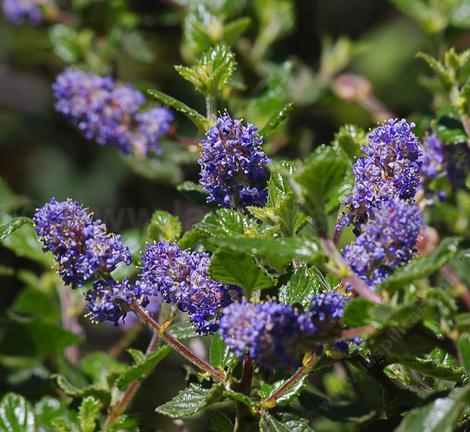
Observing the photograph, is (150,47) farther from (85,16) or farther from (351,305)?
(351,305)

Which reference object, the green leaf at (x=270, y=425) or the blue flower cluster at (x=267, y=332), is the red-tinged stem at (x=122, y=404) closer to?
the green leaf at (x=270, y=425)

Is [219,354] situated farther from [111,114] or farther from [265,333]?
[111,114]

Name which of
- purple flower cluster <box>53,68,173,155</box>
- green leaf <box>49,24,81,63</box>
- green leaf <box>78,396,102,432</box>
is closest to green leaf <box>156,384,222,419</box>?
green leaf <box>78,396,102,432</box>

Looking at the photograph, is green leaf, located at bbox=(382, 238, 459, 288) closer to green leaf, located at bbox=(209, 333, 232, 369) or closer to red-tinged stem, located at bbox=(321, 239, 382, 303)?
red-tinged stem, located at bbox=(321, 239, 382, 303)

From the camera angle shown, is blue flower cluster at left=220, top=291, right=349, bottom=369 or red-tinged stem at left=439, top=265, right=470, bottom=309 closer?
blue flower cluster at left=220, top=291, right=349, bottom=369

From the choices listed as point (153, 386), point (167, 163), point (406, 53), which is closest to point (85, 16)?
point (167, 163)

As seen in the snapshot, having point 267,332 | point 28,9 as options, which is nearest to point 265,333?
point 267,332

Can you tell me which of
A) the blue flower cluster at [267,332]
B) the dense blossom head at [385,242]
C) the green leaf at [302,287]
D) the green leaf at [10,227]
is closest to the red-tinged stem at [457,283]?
the green leaf at [302,287]
